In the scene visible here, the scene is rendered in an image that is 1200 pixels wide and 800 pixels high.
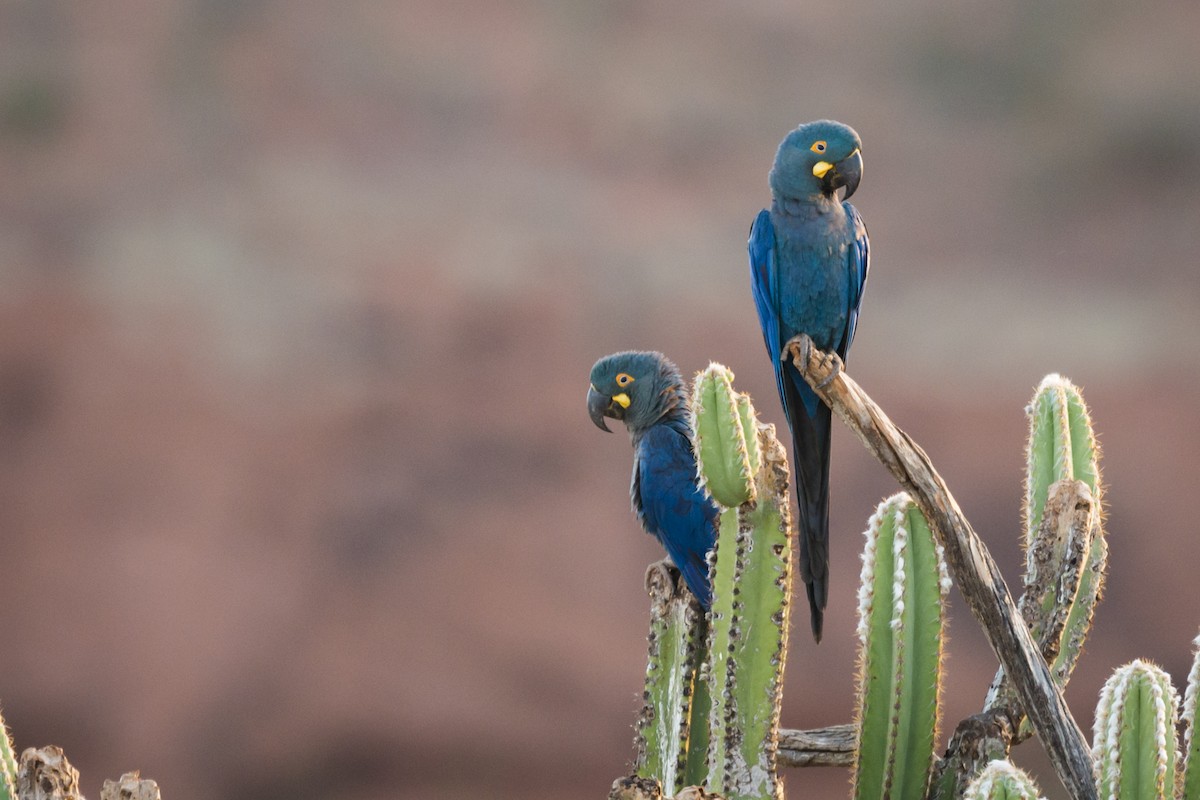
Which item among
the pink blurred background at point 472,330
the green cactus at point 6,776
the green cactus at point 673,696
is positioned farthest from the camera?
the pink blurred background at point 472,330

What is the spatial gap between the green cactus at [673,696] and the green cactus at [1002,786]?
2.96ft

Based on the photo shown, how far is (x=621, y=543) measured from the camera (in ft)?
24.9

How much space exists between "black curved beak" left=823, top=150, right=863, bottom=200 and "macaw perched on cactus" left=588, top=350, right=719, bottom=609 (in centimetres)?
74

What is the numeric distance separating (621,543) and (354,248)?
2.50 m

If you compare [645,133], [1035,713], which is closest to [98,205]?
[645,133]

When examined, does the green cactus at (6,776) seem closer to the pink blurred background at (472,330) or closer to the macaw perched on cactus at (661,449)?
the macaw perched on cactus at (661,449)

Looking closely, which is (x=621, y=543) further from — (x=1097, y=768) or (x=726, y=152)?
(x=1097, y=768)

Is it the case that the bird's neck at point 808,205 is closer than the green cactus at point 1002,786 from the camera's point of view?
No

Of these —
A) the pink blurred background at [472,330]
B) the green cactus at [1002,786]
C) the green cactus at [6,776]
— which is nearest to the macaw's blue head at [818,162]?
the green cactus at [1002,786]

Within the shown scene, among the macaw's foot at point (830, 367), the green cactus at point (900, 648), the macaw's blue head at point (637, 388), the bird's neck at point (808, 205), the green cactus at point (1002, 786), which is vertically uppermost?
the bird's neck at point (808, 205)

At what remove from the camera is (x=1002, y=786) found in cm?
218

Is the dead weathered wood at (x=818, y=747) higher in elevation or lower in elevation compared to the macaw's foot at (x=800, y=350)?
lower

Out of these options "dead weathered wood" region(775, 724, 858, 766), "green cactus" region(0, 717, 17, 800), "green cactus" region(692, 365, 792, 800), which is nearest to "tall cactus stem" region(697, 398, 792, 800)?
"green cactus" region(692, 365, 792, 800)

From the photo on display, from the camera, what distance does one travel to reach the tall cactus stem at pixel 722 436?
8.67ft
